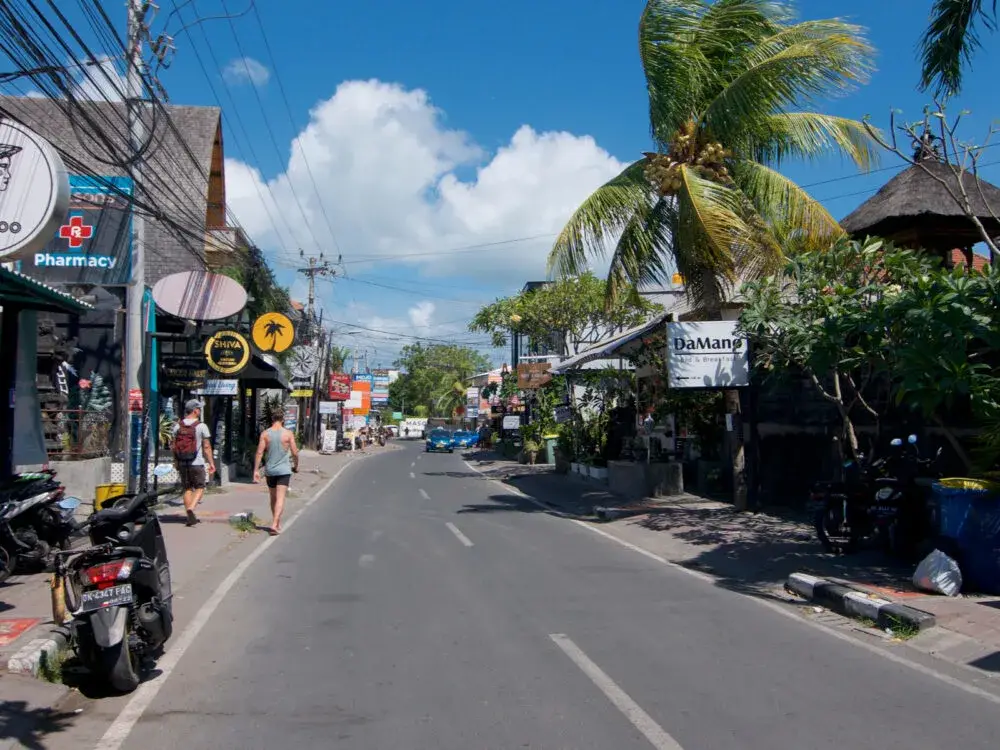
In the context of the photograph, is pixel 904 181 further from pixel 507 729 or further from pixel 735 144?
pixel 507 729

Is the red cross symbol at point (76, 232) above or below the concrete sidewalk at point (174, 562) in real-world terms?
above

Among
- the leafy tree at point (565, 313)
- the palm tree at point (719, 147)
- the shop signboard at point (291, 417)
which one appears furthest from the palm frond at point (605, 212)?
the shop signboard at point (291, 417)

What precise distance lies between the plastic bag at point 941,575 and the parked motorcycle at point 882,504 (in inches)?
47.3

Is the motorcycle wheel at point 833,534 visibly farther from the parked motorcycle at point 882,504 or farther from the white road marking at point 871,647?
the white road marking at point 871,647

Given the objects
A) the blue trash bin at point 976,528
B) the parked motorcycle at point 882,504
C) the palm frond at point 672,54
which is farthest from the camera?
the palm frond at point 672,54

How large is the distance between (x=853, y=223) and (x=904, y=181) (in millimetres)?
1151

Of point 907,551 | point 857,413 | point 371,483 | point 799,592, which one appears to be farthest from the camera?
point 371,483

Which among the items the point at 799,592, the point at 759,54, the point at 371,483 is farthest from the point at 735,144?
the point at 371,483

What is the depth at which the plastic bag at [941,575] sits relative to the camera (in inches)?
340

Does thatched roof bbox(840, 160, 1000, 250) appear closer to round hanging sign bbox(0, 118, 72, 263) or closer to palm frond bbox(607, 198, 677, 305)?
palm frond bbox(607, 198, 677, 305)

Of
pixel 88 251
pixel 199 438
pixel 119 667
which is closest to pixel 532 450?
pixel 88 251

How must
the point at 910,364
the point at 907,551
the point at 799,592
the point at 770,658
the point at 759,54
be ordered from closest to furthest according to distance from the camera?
the point at 770,658
the point at 910,364
the point at 799,592
the point at 907,551
the point at 759,54

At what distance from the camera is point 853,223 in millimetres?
17391

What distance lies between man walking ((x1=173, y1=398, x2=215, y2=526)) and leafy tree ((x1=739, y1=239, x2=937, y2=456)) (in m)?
8.26
